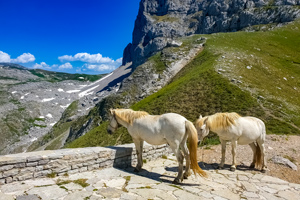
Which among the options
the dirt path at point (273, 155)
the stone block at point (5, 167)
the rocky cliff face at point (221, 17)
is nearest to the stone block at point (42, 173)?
the stone block at point (5, 167)

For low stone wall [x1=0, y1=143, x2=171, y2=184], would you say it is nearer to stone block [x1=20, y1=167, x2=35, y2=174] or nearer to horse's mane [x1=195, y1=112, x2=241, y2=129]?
stone block [x1=20, y1=167, x2=35, y2=174]

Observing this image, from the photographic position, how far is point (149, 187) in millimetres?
7215

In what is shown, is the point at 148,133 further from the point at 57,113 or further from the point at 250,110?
the point at 57,113

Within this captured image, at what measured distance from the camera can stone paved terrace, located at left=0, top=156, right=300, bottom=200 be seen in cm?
613

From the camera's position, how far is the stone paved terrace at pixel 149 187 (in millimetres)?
6128

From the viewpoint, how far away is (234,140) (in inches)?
389

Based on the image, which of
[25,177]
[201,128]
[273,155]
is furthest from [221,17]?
[25,177]

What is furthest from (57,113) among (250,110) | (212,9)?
(250,110)

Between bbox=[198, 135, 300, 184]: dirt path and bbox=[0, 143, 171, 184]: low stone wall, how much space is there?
18.6 ft

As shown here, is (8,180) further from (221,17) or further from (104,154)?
(221,17)

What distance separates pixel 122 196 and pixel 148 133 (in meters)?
2.97

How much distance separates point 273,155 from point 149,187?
31.0 feet

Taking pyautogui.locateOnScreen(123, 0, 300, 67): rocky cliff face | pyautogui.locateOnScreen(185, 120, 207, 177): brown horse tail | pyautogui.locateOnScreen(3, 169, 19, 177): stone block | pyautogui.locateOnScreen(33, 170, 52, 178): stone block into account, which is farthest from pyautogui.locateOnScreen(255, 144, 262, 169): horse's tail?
pyautogui.locateOnScreen(123, 0, 300, 67): rocky cliff face

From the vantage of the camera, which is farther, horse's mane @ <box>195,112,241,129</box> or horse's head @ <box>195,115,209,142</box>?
horse's mane @ <box>195,112,241,129</box>
